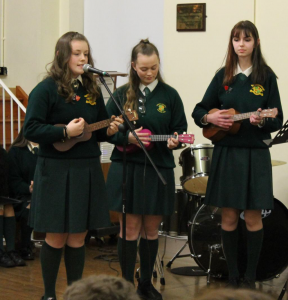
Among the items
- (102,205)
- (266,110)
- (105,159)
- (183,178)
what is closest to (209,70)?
(105,159)

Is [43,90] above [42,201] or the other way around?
above

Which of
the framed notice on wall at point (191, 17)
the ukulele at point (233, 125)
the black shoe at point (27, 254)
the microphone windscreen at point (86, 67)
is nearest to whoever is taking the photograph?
the microphone windscreen at point (86, 67)

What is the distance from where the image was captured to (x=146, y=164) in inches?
123

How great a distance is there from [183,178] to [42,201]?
1651mm

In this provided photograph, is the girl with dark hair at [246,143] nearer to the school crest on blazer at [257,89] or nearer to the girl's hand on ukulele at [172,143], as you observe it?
the school crest on blazer at [257,89]

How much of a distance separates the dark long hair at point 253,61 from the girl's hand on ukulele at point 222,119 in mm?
202

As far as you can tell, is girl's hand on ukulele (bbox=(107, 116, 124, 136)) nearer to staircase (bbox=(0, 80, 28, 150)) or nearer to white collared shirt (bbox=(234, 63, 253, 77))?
white collared shirt (bbox=(234, 63, 253, 77))

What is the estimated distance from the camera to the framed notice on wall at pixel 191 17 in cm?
564

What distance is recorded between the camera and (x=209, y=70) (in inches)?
223

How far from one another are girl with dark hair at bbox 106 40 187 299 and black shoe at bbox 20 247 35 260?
→ 5.66 ft

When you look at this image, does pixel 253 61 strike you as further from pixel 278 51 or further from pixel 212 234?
pixel 278 51

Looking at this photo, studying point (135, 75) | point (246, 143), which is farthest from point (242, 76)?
point (135, 75)

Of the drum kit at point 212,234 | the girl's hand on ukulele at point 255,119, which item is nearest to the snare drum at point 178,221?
the drum kit at point 212,234

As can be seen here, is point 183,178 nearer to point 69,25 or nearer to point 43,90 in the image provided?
point 43,90
